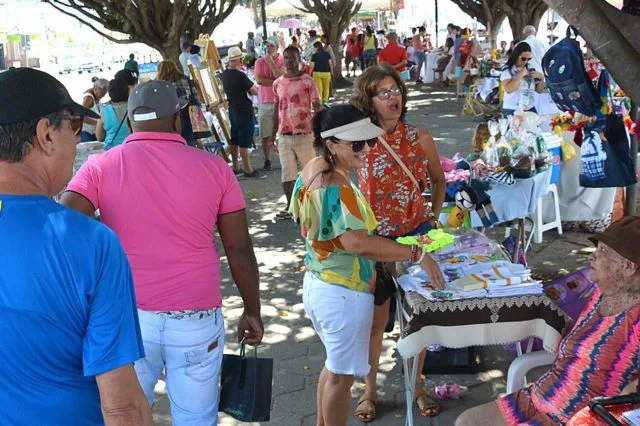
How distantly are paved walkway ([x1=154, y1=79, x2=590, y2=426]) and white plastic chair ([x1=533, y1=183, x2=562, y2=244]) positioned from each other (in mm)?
111

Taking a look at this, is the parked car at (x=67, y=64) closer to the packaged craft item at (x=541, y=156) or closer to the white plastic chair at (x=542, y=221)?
the white plastic chair at (x=542, y=221)

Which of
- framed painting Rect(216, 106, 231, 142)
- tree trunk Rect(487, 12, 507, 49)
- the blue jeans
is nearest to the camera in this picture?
the blue jeans

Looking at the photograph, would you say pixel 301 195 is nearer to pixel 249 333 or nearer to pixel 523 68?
pixel 249 333

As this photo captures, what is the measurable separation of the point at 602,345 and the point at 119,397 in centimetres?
197

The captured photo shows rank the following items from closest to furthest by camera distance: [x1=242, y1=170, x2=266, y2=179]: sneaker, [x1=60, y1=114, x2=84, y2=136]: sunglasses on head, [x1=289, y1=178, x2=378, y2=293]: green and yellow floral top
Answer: [x1=60, y1=114, x2=84, y2=136]: sunglasses on head < [x1=289, y1=178, x2=378, y2=293]: green and yellow floral top < [x1=242, y1=170, x2=266, y2=179]: sneaker

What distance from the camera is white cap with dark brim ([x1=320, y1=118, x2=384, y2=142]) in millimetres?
3342

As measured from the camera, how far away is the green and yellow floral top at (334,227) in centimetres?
325

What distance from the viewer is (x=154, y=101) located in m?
2.93

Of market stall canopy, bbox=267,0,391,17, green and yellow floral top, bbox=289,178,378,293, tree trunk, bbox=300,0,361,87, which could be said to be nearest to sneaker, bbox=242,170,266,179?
green and yellow floral top, bbox=289,178,378,293

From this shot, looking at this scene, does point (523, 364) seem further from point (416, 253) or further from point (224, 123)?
point (224, 123)

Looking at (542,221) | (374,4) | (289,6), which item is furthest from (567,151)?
(374,4)

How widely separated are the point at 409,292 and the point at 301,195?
699 millimetres

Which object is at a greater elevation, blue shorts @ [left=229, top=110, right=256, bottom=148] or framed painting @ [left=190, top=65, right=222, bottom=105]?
framed painting @ [left=190, top=65, right=222, bottom=105]

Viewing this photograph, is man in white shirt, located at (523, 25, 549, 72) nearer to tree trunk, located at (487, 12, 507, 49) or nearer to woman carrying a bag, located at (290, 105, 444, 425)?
woman carrying a bag, located at (290, 105, 444, 425)
